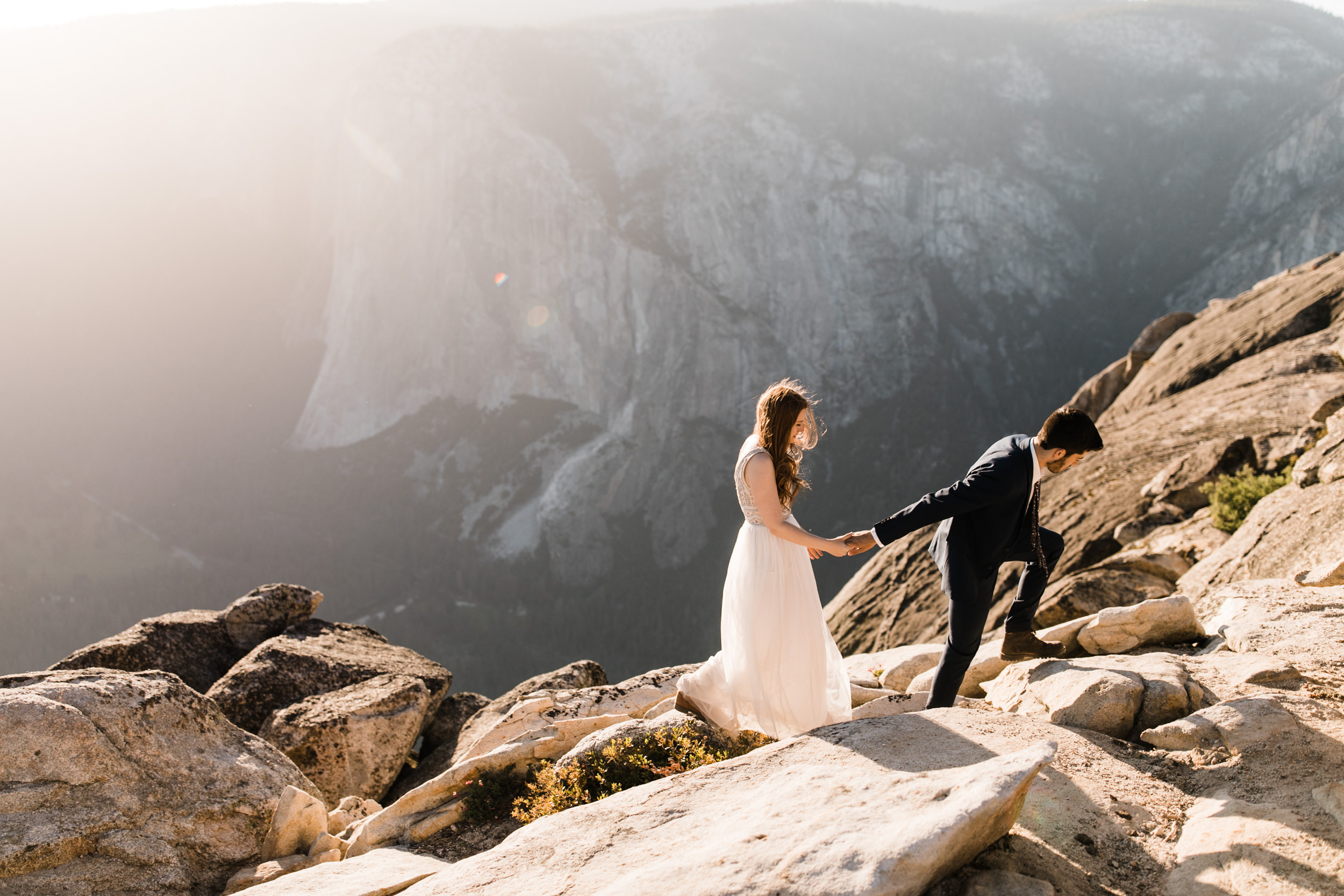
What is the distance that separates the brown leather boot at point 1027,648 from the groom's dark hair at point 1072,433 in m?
2.09

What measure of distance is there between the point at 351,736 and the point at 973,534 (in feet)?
25.3

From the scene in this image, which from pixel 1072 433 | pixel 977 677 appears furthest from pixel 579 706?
pixel 1072 433

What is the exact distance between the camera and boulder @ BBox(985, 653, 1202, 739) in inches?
197

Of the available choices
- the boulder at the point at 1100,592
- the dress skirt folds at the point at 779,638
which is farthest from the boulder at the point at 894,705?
the boulder at the point at 1100,592

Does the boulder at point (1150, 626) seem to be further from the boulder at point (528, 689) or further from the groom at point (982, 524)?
the boulder at point (528, 689)

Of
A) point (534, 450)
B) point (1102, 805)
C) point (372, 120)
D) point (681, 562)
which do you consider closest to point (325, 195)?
point (372, 120)

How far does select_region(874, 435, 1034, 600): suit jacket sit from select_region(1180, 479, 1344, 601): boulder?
457cm

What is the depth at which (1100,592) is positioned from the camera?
9000mm

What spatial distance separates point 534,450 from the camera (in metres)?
70.3

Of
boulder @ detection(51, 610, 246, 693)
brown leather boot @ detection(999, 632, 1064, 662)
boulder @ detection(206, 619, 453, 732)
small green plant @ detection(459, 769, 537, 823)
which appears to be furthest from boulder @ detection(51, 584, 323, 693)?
brown leather boot @ detection(999, 632, 1064, 662)

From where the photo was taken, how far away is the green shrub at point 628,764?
512 centimetres

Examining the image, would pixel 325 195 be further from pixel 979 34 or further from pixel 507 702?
pixel 507 702

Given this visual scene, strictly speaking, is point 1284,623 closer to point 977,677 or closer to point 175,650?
point 977,677

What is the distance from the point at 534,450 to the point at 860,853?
68896 mm
